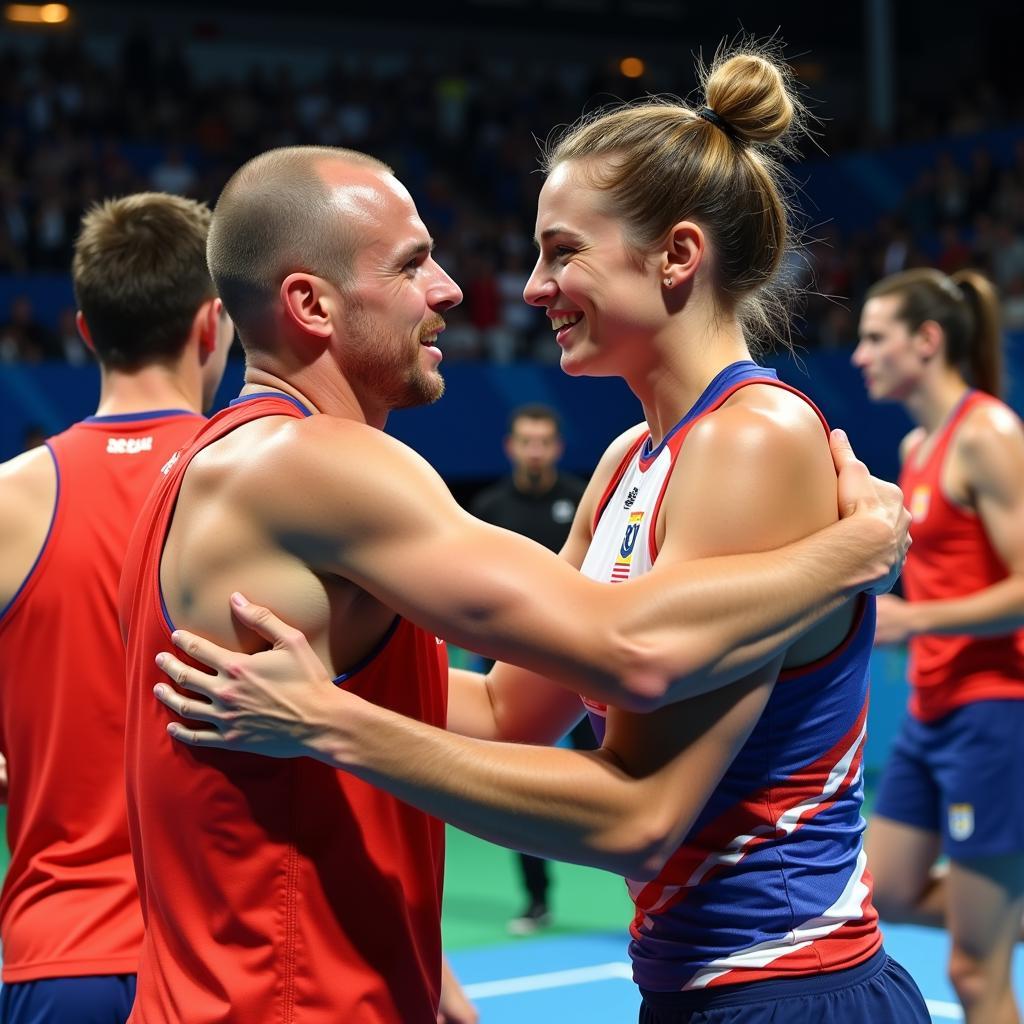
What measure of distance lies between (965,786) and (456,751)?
303 centimetres

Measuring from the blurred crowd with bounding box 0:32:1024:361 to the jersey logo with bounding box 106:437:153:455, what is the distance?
984 cm

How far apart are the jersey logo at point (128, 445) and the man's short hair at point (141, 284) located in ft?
0.72

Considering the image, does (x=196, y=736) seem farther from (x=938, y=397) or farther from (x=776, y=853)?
(x=938, y=397)

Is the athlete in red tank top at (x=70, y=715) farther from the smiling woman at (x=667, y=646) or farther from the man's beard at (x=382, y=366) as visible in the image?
the man's beard at (x=382, y=366)

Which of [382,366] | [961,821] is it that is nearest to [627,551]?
[382,366]

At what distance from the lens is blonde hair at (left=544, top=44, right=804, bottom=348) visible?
2.27 m

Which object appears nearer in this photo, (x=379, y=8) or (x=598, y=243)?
(x=598, y=243)

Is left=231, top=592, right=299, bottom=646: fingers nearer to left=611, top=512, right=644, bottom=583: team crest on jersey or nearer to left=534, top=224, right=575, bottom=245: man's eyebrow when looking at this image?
left=611, top=512, right=644, bottom=583: team crest on jersey

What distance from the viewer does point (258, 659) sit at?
1.95 meters

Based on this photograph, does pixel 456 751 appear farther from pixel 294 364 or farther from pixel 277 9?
pixel 277 9

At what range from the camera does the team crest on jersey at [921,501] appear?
191 inches

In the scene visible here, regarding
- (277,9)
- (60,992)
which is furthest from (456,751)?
(277,9)

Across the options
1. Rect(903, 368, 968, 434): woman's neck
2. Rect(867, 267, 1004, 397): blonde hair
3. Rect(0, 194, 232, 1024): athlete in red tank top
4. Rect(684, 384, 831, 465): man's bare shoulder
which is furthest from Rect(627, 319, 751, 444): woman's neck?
Rect(867, 267, 1004, 397): blonde hair

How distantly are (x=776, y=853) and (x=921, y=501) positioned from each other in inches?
117
